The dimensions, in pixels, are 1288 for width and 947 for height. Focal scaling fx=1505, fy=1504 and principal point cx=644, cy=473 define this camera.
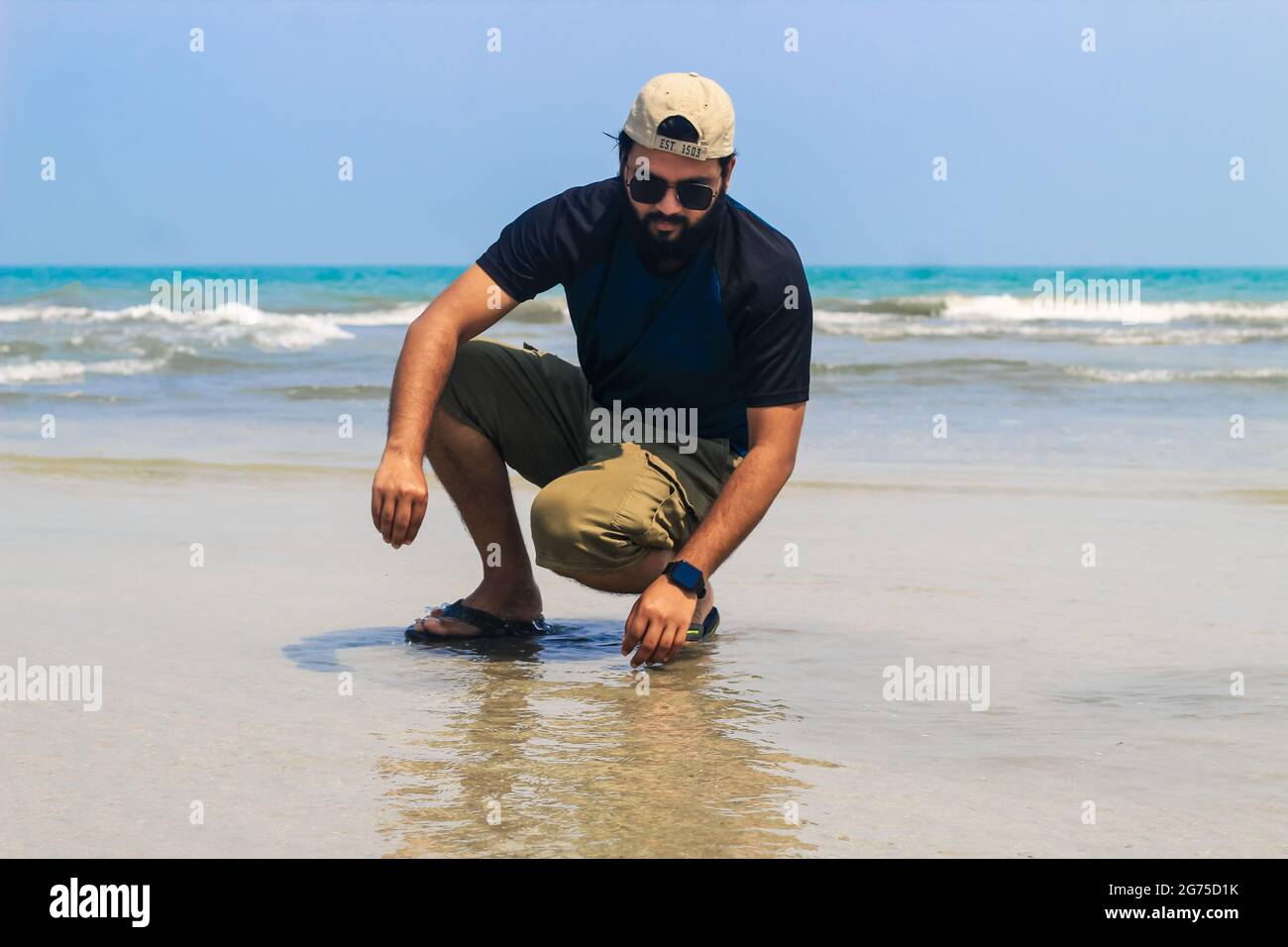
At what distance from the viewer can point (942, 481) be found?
276 inches

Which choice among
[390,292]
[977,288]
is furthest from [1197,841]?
[977,288]

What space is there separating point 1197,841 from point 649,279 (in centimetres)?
175

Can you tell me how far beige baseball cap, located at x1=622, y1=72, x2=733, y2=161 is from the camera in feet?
10.5

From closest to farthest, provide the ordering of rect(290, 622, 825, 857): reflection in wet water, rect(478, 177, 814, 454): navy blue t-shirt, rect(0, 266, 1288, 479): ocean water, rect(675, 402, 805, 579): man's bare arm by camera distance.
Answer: rect(290, 622, 825, 857): reflection in wet water, rect(675, 402, 805, 579): man's bare arm, rect(478, 177, 814, 454): navy blue t-shirt, rect(0, 266, 1288, 479): ocean water

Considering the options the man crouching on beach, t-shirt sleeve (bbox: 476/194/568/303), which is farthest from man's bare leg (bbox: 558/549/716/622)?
t-shirt sleeve (bbox: 476/194/568/303)

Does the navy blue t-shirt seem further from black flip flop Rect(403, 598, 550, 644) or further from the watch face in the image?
black flip flop Rect(403, 598, 550, 644)

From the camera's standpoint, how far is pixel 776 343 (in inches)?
130

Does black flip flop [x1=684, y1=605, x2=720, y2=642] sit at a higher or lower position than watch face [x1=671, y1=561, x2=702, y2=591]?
lower

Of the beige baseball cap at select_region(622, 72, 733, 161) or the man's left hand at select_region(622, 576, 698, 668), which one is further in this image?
the beige baseball cap at select_region(622, 72, 733, 161)

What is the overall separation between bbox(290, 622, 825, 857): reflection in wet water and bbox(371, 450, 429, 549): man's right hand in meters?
0.37

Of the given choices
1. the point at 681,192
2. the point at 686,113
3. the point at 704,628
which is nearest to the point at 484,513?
the point at 704,628

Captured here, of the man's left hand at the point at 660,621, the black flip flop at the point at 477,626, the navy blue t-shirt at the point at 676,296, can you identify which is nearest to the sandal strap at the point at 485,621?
the black flip flop at the point at 477,626

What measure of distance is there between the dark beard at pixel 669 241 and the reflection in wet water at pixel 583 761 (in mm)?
935
